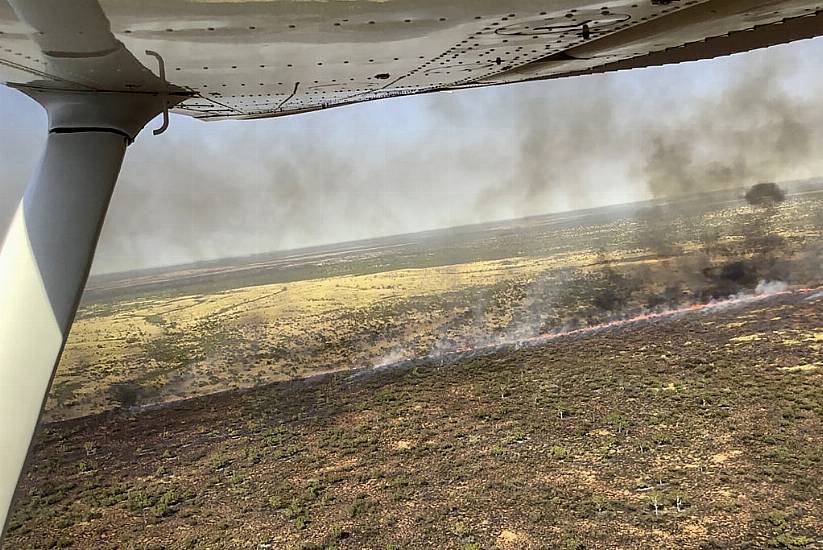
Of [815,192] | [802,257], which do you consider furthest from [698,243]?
[815,192]

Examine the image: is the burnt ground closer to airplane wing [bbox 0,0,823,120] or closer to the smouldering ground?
the smouldering ground

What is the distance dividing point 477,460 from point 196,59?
5.11 m

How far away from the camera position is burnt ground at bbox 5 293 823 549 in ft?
14.7

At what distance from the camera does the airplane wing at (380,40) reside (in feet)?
2.45

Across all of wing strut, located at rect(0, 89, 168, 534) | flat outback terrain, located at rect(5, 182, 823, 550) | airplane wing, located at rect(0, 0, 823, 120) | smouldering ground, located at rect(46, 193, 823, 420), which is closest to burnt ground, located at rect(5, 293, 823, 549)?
flat outback terrain, located at rect(5, 182, 823, 550)

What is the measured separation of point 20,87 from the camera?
48.2 inches

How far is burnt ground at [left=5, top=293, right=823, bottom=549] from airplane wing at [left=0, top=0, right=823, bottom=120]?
162 inches

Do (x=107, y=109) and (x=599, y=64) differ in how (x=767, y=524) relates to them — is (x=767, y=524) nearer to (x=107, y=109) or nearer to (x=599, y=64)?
(x=599, y=64)

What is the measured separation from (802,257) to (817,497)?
281 inches

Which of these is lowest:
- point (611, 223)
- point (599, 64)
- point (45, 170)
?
point (611, 223)

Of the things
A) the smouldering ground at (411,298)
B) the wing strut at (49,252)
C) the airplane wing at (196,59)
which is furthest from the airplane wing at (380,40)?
the smouldering ground at (411,298)

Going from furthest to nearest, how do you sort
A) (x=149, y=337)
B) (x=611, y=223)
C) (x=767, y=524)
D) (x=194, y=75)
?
(x=611, y=223) → (x=149, y=337) → (x=767, y=524) → (x=194, y=75)

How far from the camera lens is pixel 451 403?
6414 mm

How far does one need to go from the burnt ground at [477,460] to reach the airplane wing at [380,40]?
4106 mm
